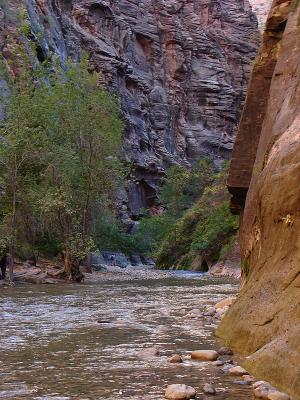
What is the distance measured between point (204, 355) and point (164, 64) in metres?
89.5

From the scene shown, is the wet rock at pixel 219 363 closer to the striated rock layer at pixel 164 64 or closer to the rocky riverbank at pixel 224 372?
the rocky riverbank at pixel 224 372

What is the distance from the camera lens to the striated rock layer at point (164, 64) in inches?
2975

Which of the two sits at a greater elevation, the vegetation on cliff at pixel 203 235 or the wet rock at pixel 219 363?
the wet rock at pixel 219 363

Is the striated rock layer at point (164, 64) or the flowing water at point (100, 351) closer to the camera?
the flowing water at point (100, 351)

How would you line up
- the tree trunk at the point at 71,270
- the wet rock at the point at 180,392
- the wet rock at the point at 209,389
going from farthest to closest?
the tree trunk at the point at 71,270
the wet rock at the point at 209,389
the wet rock at the point at 180,392

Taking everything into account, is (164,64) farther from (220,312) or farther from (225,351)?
(225,351)

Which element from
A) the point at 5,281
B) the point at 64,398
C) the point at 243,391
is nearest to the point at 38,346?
the point at 64,398

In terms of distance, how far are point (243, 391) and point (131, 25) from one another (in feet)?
293

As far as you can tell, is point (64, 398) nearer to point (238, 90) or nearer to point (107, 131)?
point (107, 131)

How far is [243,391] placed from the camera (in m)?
5.45

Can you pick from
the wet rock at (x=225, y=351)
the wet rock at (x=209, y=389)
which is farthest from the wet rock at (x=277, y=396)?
the wet rock at (x=225, y=351)

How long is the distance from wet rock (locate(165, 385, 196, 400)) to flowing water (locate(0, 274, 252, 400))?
102 millimetres

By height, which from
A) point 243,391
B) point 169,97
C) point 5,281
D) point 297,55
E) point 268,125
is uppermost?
point 169,97

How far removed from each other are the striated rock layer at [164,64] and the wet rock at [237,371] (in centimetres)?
5698
